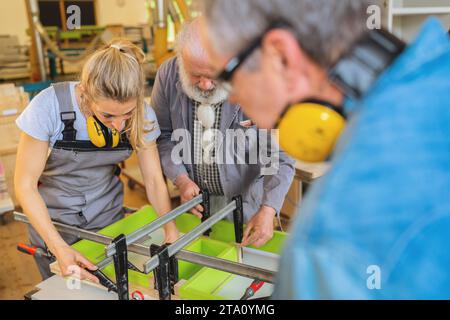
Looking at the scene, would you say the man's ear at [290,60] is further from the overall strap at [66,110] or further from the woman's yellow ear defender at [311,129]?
the overall strap at [66,110]

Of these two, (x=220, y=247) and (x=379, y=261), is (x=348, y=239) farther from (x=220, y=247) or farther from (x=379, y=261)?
(x=220, y=247)

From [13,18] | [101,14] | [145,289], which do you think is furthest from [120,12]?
[145,289]

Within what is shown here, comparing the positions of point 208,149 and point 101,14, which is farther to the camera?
point 101,14

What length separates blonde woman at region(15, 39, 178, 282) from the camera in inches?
→ 52.7

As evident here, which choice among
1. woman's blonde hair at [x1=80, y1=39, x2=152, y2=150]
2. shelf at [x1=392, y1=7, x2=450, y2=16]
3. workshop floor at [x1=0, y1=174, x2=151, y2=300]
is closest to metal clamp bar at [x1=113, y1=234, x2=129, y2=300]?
woman's blonde hair at [x1=80, y1=39, x2=152, y2=150]

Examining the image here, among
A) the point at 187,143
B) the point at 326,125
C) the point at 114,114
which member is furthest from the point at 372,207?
the point at 187,143

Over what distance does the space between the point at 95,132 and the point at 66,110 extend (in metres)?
0.12

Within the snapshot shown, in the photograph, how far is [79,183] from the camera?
1.60 meters

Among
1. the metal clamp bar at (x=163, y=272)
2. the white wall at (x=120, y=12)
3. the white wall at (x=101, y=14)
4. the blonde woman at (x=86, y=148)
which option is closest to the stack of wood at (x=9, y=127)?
the blonde woman at (x=86, y=148)

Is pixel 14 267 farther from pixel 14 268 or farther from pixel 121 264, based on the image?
pixel 121 264

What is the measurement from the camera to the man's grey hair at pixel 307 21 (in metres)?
0.60

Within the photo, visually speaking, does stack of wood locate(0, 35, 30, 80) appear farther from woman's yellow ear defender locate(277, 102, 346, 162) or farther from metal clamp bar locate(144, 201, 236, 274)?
woman's yellow ear defender locate(277, 102, 346, 162)

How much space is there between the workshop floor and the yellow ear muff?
1729 millimetres
